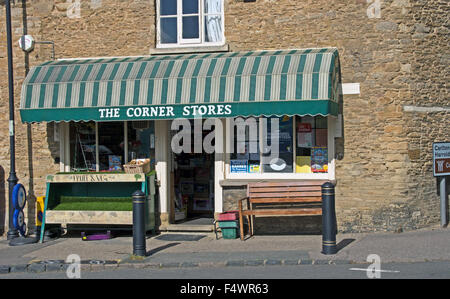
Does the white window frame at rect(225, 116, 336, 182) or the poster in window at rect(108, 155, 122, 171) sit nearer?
the white window frame at rect(225, 116, 336, 182)

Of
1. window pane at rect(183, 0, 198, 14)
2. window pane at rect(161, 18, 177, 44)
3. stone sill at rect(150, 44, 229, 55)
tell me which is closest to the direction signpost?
stone sill at rect(150, 44, 229, 55)

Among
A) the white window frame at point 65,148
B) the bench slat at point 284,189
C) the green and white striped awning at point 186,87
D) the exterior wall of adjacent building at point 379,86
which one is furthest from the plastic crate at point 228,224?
the white window frame at point 65,148

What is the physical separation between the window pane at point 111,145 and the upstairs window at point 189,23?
2.09 m

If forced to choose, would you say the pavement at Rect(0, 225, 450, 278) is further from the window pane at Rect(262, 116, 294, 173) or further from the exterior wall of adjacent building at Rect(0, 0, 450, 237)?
the window pane at Rect(262, 116, 294, 173)

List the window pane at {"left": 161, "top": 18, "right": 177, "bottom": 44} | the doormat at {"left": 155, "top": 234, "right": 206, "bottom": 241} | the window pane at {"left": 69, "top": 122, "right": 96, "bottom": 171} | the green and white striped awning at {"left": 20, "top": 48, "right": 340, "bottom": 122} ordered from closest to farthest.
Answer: the green and white striped awning at {"left": 20, "top": 48, "right": 340, "bottom": 122} → the doormat at {"left": 155, "top": 234, "right": 206, "bottom": 241} → the window pane at {"left": 161, "top": 18, "right": 177, "bottom": 44} → the window pane at {"left": 69, "top": 122, "right": 96, "bottom": 171}

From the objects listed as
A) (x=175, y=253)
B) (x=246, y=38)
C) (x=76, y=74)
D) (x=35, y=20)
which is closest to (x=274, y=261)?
(x=175, y=253)

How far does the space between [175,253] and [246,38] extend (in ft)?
15.6

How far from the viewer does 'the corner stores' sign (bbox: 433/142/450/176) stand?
469 inches

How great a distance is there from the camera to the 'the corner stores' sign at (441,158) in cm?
1191

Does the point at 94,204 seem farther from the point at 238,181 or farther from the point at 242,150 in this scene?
the point at 242,150

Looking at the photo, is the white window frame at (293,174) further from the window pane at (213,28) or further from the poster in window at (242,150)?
the window pane at (213,28)

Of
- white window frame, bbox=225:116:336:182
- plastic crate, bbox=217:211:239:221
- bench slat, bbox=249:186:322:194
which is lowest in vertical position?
plastic crate, bbox=217:211:239:221

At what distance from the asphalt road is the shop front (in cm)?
310

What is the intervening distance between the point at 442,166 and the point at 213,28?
5.54 m
